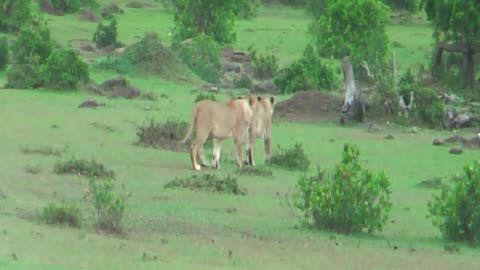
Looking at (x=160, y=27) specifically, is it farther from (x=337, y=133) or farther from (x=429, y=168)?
(x=429, y=168)

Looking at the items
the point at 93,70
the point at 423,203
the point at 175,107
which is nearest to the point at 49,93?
the point at 175,107

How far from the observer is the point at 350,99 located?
86.3 feet

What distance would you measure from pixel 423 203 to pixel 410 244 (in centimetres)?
339

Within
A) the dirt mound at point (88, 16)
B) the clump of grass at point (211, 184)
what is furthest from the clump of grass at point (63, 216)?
the dirt mound at point (88, 16)

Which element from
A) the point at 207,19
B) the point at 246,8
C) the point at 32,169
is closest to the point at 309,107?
the point at 32,169

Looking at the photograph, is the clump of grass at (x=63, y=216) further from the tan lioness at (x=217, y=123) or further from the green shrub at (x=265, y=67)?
the green shrub at (x=265, y=67)

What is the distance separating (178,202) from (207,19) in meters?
26.8

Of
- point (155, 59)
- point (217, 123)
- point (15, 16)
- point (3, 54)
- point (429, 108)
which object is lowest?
point (15, 16)

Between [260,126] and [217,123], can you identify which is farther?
[260,126]

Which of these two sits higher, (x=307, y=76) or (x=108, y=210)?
(x=108, y=210)

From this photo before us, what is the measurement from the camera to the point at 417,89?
27.2 metres

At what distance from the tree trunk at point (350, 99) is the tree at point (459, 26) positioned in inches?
267

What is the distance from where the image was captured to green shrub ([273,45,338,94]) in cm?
3141

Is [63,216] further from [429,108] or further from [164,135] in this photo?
[429,108]
